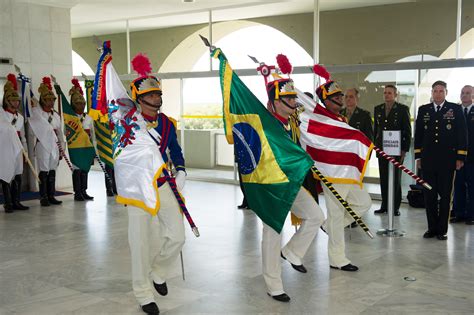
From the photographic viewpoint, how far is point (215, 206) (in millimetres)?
7738

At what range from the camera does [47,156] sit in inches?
309

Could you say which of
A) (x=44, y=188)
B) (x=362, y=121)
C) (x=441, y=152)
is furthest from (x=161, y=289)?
(x=44, y=188)

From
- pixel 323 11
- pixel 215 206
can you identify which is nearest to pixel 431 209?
pixel 215 206

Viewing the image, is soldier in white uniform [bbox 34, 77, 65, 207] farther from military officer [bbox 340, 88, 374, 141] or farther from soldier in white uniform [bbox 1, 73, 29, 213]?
military officer [bbox 340, 88, 374, 141]

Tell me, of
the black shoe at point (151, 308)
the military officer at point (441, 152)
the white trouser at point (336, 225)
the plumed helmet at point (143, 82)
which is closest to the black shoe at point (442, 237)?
the military officer at point (441, 152)

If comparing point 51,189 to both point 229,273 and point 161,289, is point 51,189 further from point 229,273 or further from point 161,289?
point 161,289

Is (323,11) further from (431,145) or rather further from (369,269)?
(369,269)

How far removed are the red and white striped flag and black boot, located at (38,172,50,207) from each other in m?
4.63

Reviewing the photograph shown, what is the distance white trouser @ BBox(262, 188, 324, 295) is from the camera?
3.83 metres

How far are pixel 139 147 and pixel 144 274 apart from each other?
0.86m

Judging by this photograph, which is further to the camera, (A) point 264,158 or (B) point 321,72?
(B) point 321,72

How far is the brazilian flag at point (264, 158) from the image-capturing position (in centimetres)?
380

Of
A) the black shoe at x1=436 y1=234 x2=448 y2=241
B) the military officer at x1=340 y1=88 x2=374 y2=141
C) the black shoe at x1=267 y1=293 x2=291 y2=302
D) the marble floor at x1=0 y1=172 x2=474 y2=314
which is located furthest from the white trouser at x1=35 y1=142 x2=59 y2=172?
the black shoe at x1=436 y1=234 x2=448 y2=241

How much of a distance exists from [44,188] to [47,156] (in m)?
0.48
